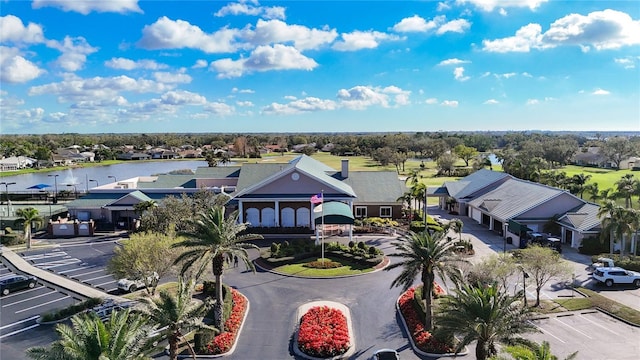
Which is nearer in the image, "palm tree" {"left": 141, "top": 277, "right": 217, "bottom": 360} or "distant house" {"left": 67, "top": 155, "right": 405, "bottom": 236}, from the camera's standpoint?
"palm tree" {"left": 141, "top": 277, "right": 217, "bottom": 360}

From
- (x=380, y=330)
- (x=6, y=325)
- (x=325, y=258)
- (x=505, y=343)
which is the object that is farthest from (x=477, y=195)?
(x=6, y=325)

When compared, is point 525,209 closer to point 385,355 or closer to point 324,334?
point 385,355

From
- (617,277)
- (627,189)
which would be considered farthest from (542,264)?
(627,189)

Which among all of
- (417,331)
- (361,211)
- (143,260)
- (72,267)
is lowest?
(417,331)

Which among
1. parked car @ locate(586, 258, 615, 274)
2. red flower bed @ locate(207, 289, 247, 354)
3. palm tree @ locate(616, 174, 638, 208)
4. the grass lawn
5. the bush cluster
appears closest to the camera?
red flower bed @ locate(207, 289, 247, 354)

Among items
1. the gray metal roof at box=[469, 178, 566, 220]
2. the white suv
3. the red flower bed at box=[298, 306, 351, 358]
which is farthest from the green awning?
the white suv

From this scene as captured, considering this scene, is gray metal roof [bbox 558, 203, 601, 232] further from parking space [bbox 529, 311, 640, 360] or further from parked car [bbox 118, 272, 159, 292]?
parked car [bbox 118, 272, 159, 292]

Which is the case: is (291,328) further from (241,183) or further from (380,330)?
(241,183)
